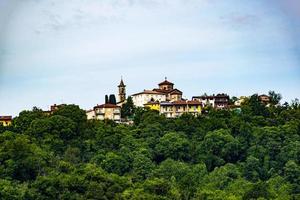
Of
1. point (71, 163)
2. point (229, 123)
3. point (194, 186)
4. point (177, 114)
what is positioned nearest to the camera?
point (194, 186)

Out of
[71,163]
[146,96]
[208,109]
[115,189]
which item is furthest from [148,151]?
[146,96]

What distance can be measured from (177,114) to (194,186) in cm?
1231

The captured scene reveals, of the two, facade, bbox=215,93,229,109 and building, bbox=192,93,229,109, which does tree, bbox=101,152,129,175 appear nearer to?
building, bbox=192,93,229,109

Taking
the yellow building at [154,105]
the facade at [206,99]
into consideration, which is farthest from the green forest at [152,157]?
the facade at [206,99]

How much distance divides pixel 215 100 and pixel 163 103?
3144 mm

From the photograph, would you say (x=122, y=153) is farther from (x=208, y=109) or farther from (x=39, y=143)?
(x=208, y=109)

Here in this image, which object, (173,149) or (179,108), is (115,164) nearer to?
(173,149)

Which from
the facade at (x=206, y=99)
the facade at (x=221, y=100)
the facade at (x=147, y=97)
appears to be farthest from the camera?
the facade at (x=147, y=97)

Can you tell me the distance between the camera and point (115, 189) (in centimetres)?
2112

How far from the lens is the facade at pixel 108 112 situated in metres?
35.2

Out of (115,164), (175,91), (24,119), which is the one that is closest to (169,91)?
(175,91)

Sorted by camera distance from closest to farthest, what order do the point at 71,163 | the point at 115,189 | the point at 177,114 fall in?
the point at 115,189 < the point at 71,163 < the point at 177,114

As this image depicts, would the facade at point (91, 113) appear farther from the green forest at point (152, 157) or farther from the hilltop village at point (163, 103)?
the green forest at point (152, 157)

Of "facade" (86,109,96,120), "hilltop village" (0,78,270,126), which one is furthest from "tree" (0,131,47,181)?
"facade" (86,109,96,120)
